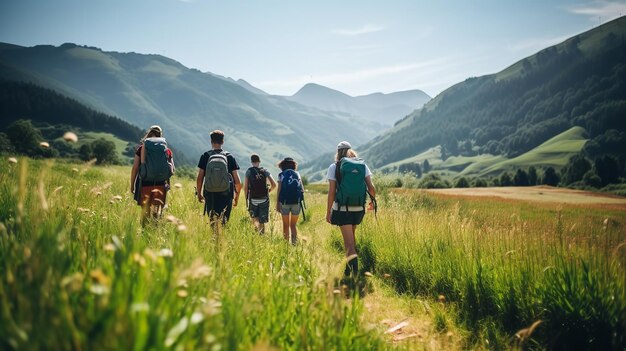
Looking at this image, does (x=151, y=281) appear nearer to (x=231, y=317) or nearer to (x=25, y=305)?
(x=231, y=317)

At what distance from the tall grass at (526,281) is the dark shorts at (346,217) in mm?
1200

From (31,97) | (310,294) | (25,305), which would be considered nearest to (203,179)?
(310,294)

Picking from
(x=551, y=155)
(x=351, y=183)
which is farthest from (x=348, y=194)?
(x=551, y=155)

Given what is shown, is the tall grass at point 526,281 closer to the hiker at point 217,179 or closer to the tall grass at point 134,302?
the tall grass at point 134,302

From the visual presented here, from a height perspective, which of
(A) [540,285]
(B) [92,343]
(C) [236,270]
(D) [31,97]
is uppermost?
(D) [31,97]

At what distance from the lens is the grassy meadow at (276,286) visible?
1.50 meters

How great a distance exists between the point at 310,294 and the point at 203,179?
5058 mm

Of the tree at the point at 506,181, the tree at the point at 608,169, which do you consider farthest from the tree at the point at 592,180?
the tree at the point at 506,181

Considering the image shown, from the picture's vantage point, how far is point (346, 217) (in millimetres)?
6531

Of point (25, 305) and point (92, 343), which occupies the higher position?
point (25, 305)

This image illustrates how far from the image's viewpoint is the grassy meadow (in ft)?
4.91

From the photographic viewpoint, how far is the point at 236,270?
391 cm

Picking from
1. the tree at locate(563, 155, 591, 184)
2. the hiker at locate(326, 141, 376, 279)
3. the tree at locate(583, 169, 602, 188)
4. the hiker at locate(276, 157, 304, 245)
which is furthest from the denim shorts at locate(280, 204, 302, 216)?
the tree at locate(563, 155, 591, 184)

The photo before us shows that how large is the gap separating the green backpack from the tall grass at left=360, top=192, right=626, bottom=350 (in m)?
1.52
